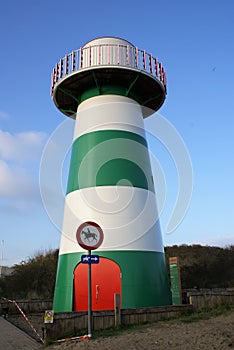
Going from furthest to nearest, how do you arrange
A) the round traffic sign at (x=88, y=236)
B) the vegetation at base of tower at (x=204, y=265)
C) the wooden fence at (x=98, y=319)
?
the vegetation at base of tower at (x=204, y=265) < the wooden fence at (x=98, y=319) < the round traffic sign at (x=88, y=236)

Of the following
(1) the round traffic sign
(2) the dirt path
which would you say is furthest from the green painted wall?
(1) the round traffic sign

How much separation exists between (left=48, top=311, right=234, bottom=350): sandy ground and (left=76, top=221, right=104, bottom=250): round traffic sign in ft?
7.20

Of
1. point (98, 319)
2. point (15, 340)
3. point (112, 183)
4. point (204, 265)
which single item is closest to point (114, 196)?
point (112, 183)

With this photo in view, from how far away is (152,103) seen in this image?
1666 centimetres

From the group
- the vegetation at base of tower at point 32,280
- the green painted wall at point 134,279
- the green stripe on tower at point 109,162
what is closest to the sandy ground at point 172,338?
the green painted wall at point 134,279

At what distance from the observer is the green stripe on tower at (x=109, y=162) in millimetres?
13289

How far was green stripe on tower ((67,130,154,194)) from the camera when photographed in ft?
43.6

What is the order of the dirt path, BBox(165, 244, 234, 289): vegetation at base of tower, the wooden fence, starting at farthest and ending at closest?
BBox(165, 244, 234, 289): vegetation at base of tower
the wooden fence
the dirt path

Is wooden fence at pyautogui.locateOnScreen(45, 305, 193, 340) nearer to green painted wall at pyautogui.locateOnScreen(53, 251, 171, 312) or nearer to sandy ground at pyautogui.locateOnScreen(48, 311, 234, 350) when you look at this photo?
sandy ground at pyautogui.locateOnScreen(48, 311, 234, 350)

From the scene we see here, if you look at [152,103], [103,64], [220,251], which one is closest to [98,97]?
[103,64]

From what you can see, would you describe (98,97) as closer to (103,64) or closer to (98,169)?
(103,64)

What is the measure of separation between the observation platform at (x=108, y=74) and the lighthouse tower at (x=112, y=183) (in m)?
0.04

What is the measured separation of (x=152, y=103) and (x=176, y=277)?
794cm

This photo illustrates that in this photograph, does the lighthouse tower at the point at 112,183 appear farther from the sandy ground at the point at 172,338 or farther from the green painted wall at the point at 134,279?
Answer: the sandy ground at the point at 172,338
